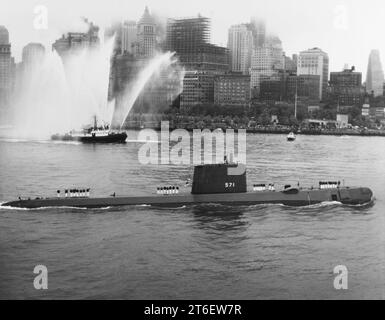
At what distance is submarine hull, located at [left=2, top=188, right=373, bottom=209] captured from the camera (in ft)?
64.7

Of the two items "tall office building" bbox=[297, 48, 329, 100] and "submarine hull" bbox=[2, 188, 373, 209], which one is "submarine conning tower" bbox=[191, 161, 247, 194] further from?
"tall office building" bbox=[297, 48, 329, 100]

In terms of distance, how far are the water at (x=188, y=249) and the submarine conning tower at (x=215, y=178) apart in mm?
739

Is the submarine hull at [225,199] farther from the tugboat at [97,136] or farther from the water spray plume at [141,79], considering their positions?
the water spray plume at [141,79]

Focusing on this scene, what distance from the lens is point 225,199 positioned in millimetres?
20453

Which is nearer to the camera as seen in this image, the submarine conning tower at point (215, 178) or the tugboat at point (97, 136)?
the submarine conning tower at point (215, 178)

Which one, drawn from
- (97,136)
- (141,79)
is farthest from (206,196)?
(141,79)

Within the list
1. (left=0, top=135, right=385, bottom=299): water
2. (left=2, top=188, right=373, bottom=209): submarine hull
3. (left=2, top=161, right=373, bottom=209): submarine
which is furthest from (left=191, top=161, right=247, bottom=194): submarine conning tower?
(left=0, top=135, right=385, bottom=299): water

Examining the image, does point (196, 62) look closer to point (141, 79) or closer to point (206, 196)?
point (141, 79)

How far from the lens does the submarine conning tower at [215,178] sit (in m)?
20.3

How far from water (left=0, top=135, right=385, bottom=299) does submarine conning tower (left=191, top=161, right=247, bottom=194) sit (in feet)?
2.42

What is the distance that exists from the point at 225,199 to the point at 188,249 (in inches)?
217

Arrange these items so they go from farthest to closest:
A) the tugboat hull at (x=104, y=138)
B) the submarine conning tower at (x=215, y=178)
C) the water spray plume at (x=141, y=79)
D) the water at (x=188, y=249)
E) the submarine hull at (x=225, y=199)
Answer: the water spray plume at (x=141, y=79), the tugboat hull at (x=104, y=138), the submarine conning tower at (x=215, y=178), the submarine hull at (x=225, y=199), the water at (x=188, y=249)

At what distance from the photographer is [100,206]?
19.9 meters

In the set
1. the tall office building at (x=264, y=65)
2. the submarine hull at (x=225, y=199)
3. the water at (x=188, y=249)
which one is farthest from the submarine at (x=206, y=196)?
the tall office building at (x=264, y=65)
